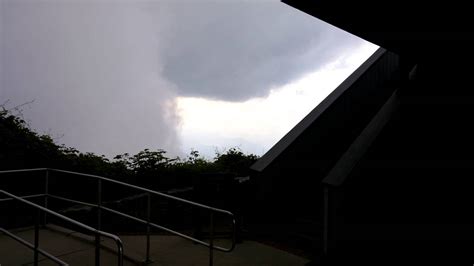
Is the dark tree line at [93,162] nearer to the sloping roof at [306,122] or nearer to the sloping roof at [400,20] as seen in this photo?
the sloping roof at [306,122]

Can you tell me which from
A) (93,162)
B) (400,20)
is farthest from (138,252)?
(400,20)

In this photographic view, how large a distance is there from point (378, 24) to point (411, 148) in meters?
2.03

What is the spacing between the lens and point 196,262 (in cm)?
401

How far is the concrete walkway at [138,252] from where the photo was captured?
3945mm

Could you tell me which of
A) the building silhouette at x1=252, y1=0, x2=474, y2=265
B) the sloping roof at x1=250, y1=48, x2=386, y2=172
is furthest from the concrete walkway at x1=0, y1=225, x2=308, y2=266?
the sloping roof at x1=250, y1=48, x2=386, y2=172

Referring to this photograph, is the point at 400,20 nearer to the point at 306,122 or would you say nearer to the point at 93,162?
the point at 306,122

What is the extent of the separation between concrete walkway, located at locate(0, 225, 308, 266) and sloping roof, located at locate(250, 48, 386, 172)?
116 cm

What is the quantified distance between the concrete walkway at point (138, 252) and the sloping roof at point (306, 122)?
3.81 feet

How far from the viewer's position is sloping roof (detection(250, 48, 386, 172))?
15.5 ft

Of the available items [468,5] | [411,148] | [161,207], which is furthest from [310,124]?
[161,207]

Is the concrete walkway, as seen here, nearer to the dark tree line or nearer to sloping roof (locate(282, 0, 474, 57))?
the dark tree line

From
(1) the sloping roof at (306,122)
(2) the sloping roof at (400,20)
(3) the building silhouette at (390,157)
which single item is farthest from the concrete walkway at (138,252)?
(2) the sloping roof at (400,20)

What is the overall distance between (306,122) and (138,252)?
122 inches

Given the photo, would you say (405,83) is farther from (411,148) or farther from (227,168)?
(227,168)
